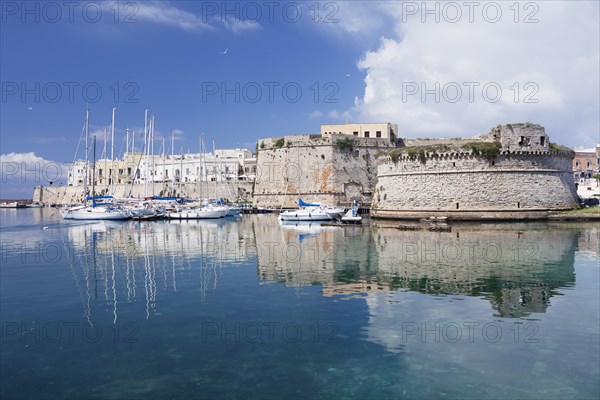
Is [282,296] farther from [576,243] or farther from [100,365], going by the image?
[576,243]

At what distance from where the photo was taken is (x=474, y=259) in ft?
46.9

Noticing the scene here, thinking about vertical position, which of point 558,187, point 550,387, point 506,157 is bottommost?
point 550,387

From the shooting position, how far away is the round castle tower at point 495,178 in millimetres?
28125

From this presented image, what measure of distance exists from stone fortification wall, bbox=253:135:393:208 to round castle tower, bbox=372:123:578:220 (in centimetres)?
1236

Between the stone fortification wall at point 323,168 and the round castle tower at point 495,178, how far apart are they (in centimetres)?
1236

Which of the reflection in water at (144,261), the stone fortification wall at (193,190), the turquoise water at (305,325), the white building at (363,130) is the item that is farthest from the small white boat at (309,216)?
the stone fortification wall at (193,190)

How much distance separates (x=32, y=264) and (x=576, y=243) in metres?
19.0

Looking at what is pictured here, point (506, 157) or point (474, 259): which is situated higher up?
point (506, 157)

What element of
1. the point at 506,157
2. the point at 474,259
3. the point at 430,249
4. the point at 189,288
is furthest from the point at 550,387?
the point at 506,157

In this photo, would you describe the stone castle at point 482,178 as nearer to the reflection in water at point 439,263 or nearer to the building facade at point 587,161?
the reflection in water at point 439,263

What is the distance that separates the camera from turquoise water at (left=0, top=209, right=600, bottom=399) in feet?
18.7

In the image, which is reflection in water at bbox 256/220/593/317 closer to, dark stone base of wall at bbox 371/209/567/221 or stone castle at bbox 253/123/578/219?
dark stone base of wall at bbox 371/209/567/221

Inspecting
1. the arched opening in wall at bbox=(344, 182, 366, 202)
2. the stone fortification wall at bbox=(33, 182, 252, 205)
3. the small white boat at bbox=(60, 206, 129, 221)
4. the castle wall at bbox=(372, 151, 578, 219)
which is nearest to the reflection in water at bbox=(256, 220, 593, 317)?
the castle wall at bbox=(372, 151, 578, 219)

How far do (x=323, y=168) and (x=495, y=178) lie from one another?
17.0 metres
